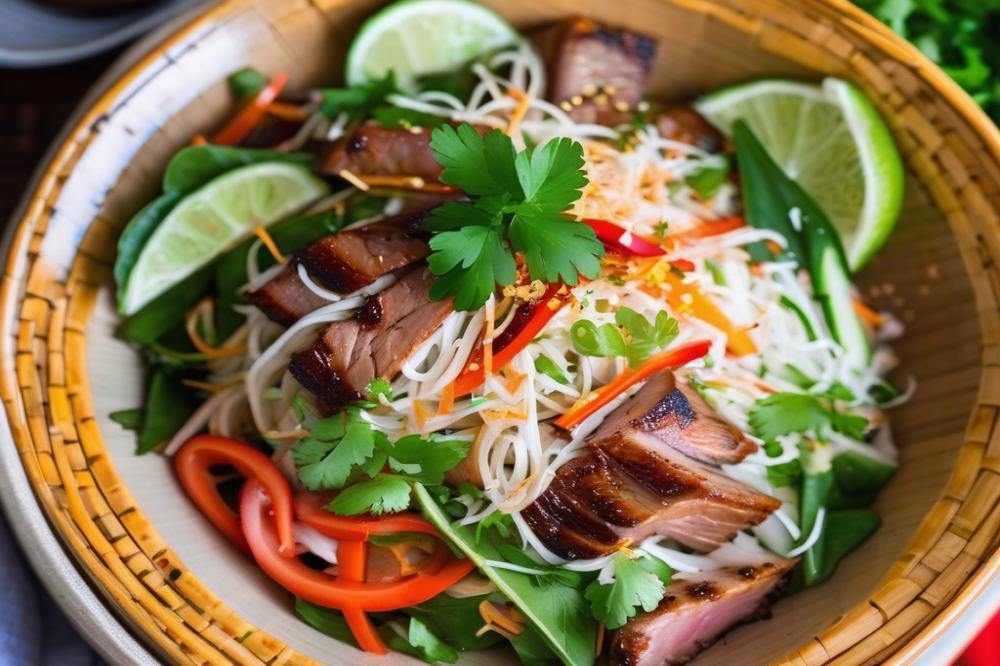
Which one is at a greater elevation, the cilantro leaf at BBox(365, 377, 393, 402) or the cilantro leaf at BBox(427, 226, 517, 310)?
the cilantro leaf at BBox(427, 226, 517, 310)

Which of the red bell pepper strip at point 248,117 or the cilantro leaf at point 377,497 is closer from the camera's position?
the cilantro leaf at point 377,497

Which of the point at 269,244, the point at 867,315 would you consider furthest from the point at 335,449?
the point at 867,315

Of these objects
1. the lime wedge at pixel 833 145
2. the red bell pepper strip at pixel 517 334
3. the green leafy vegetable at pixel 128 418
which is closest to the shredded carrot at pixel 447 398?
the red bell pepper strip at pixel 517 334

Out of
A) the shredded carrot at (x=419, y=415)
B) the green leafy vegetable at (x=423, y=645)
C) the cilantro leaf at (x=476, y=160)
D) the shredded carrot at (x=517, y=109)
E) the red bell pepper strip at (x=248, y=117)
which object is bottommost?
the green leafy vegetable at (x=423, y=645)

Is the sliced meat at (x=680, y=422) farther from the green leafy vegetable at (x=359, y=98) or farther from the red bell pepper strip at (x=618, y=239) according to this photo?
the green leafy vegetable at (x=359, y=98)

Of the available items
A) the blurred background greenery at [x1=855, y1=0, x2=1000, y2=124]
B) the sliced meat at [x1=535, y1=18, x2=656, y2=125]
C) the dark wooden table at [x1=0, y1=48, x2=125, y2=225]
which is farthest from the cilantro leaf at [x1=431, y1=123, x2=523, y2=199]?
the dark wooden table at [x1=0, y1=48, x2=125, y2=225]

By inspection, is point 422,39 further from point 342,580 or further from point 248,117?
point 342,580

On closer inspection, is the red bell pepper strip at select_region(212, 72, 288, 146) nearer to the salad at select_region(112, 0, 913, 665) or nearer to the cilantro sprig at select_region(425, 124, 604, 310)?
the salad at select_region(112, 0, 913, 665)
